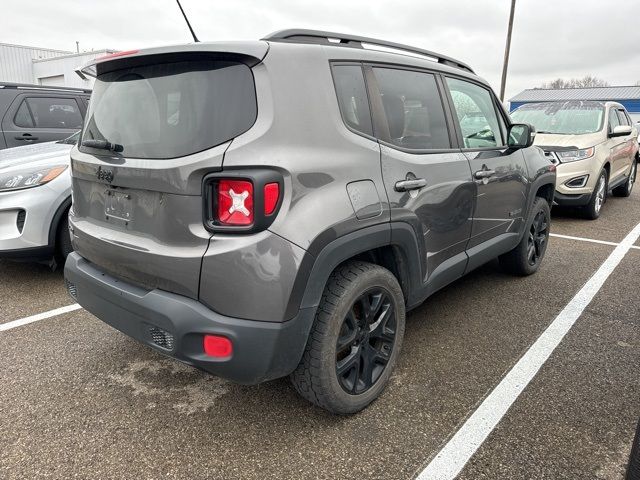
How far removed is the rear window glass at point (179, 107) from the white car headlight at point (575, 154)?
238 inches

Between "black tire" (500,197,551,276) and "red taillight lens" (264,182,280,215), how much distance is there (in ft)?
9.50

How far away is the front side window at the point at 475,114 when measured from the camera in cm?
311

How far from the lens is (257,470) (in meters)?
1.98

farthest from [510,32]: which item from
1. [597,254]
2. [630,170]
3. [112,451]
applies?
[112,451]

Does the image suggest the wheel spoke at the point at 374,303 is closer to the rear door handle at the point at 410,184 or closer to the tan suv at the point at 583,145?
the rear door handle at the point at 410,184

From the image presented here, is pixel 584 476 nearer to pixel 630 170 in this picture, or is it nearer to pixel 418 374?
pixel 418 374

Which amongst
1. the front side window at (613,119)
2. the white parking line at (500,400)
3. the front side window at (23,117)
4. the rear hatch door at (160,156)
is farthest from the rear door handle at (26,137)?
the front side window at (613,119)

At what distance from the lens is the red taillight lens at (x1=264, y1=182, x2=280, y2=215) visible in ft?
5.86

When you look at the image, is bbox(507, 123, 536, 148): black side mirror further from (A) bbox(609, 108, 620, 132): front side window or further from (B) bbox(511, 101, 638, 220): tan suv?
(A) bbox(609, 108, 620, 132): front side window

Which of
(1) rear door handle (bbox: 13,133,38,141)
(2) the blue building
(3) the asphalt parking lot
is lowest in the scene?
(3) the asphalt parking lot

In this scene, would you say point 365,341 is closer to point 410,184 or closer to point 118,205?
point 410,184

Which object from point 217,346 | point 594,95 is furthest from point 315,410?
point 594,95

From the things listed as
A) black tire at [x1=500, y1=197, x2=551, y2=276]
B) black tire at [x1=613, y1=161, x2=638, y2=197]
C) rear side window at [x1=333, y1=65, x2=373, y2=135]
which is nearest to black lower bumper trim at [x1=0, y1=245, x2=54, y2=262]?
rear side window at [x1=333, y1=65, x2=373, y2=135]

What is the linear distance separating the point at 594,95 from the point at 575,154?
169 ft
